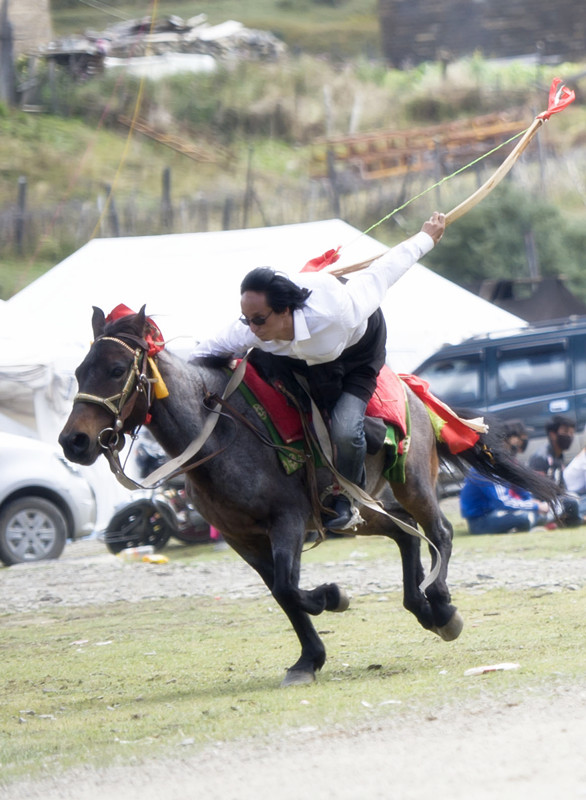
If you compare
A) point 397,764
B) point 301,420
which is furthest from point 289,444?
point 397,764

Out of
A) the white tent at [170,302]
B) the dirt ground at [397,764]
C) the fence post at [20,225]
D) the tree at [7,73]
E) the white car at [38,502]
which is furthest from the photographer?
the tree at [7,73]

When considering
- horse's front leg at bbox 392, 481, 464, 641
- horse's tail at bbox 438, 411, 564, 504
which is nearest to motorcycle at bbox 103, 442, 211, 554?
horse's tail at bbox 438, 411, 564, 504

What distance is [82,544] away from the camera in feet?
58.0

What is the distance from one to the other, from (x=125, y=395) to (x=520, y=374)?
1254 centimetres

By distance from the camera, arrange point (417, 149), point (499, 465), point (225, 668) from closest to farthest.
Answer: point (225, 668) → point (499, 465) → point (417, 149)

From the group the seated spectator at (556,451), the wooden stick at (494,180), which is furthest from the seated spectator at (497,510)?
the wooden stick at (494,180)

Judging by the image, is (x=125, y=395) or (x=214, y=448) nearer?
(x=125, y=395)

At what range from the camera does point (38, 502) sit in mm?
14336

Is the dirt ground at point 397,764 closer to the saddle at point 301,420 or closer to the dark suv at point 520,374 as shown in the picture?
the saddle at point 301,420

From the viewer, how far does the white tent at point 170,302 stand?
16.4 m

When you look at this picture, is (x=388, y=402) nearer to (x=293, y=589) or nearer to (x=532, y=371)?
(x=293, y=589)

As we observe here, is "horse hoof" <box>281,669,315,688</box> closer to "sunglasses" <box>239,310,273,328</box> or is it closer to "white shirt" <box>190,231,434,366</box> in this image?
"white shirt" <box>190,231,434,366</box>

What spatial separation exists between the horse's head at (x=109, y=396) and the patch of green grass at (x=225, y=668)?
1.36 meters

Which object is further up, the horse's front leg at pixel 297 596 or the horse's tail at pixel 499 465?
the horse's tail at pixel 499 465
